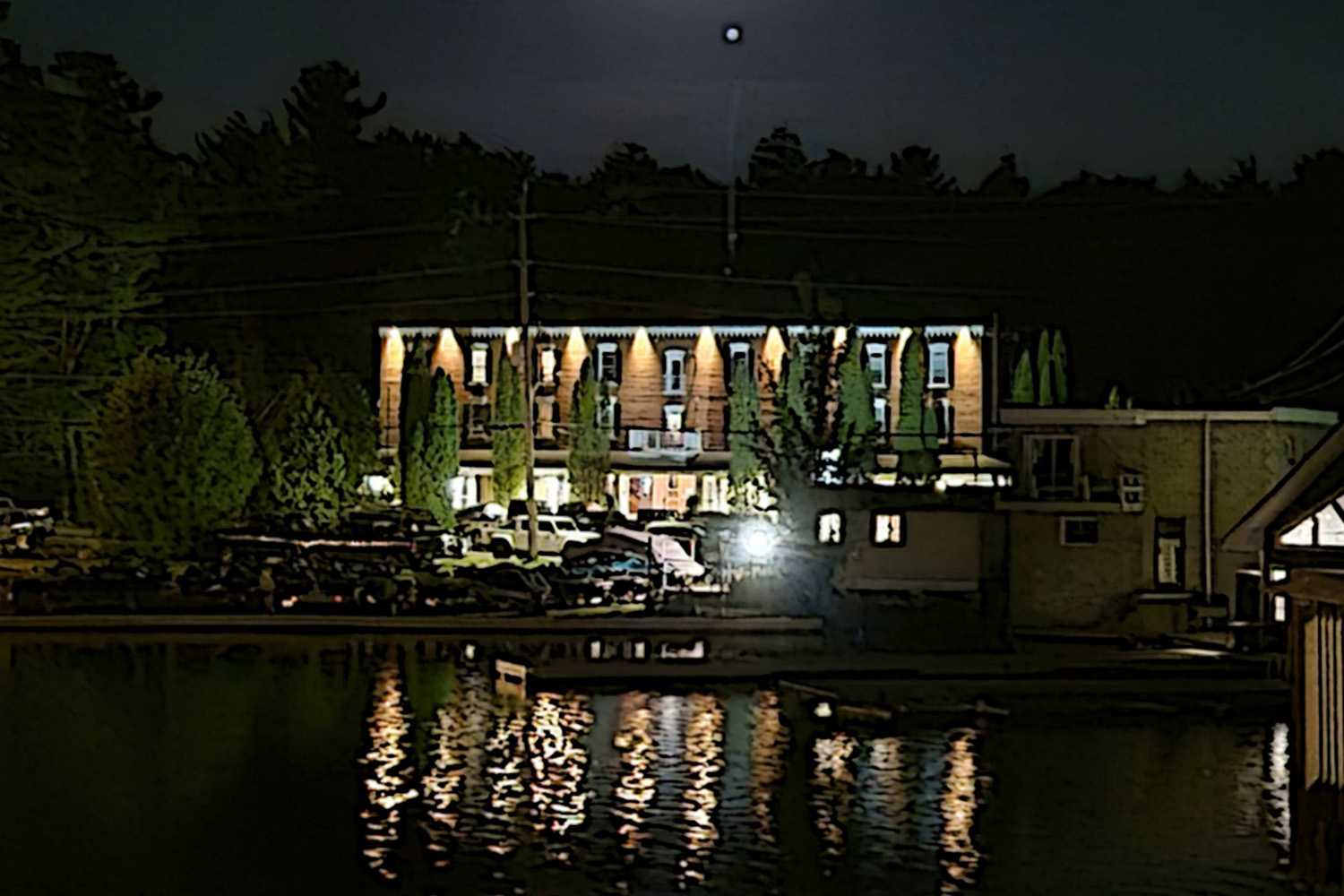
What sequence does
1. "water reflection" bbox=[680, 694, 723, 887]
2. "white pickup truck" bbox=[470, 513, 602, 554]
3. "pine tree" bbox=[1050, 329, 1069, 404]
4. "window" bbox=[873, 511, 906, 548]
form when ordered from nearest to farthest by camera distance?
"water reflection" bbox=[680, 694, 723, 887] → "window" bbox=[873, 511, 906, 548] → "white pickup truck" bbox=[470, 513, 602, 554] → "pine tree" bbox=[1050, 329, 1069, 404]

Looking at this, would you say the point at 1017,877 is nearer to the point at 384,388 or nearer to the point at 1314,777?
the point at 1314,777

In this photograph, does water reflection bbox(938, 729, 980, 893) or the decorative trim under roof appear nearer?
water reflection bbox(938, 729, 980, 893)

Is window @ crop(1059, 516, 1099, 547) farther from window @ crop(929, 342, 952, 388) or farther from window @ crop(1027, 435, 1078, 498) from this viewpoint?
window @ crop(929, 342, 952, 388)

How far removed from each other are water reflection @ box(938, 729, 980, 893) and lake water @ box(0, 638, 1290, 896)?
5cm

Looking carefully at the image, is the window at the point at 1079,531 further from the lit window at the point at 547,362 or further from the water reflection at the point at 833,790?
A: the lit window at the point at 547,362

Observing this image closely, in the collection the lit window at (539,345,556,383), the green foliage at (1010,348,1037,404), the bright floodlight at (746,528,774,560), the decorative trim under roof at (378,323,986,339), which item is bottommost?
the bright floodlight at (746,528,774,560)

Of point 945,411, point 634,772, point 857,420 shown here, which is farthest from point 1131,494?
point 945,411

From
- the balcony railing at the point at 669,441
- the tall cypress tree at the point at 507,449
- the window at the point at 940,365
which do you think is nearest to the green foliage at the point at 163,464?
the tall cypress tree at the point at 507,449

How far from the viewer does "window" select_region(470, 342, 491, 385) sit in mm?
53625

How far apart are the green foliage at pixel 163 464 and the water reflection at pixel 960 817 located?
2263 centimetres

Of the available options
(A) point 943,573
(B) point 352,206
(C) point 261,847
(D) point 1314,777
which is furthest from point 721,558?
(B) point 352,206

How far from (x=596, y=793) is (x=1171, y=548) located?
16.3m

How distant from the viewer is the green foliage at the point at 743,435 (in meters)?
44.7

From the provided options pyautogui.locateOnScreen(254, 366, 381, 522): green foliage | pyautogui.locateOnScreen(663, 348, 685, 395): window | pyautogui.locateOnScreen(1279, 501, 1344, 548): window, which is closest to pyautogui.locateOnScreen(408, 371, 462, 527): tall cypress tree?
pyautogui.locateOnScreen(254, 366, 381, 522): green foliage
